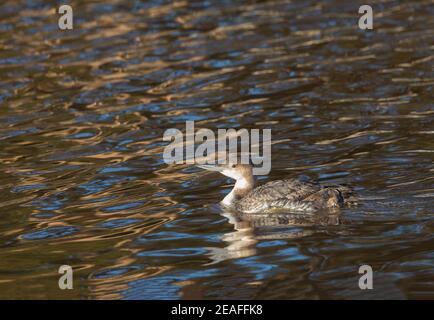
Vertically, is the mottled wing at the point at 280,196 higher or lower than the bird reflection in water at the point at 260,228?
higher

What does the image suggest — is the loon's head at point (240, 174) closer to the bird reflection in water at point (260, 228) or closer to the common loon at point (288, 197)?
the common loon at point (288, 197)

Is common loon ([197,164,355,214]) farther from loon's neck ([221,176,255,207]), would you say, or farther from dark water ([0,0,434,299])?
dark water ([0,0,434,299])

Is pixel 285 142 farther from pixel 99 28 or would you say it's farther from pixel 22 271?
pixel 99 28

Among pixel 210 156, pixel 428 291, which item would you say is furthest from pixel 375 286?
pixel 210 156

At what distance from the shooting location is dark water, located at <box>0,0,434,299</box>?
31.6 ft

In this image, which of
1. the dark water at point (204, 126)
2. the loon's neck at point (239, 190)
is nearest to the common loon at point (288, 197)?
the loon's neck at point (239, 190)

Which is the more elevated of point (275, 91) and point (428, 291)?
point (275, 91)

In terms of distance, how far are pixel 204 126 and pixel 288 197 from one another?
4.37 metres

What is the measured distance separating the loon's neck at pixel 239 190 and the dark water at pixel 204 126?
0.21 m

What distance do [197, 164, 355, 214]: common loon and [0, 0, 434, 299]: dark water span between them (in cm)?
28

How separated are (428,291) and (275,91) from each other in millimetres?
8411

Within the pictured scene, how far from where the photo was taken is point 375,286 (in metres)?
8.95

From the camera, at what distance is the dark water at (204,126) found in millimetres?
9617
